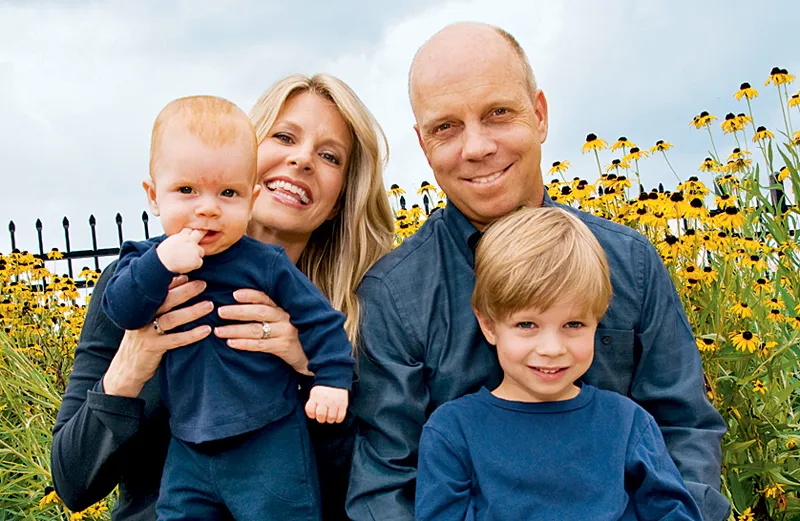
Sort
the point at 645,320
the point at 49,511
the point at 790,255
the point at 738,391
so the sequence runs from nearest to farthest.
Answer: the point at 645,320 → the point at 738,391 → the point at 49,511 → the point at 790,255

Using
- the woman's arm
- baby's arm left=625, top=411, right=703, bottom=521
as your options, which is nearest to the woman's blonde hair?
the woman's arm

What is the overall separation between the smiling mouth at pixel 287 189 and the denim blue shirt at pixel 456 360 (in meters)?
0.41

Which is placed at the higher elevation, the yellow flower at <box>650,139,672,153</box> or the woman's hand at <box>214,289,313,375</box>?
the yellow flower at <box>650,139,672,153</box>

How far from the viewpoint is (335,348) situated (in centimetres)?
222

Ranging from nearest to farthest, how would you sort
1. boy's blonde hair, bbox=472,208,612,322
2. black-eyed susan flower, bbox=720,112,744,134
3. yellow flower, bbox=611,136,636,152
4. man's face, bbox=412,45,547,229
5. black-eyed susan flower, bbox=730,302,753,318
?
boy's blonde hair, bbox=472,208,612,322
man's face, bbox=412,45,547,229
black-eyed susan flower, bbox=730,302,753,318
yellow flower, bbox=611,136,636,152
black-eyed susan flower, bbox=720,112,744,134

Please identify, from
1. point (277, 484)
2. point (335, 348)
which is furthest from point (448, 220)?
point (277, 484)

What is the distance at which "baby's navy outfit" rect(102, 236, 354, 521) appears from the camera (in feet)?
7.02

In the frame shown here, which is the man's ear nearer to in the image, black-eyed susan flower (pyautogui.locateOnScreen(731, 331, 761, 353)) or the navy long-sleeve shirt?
the navy long-sleeve shirt

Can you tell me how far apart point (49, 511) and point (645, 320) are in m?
3.37

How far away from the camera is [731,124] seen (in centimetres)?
536

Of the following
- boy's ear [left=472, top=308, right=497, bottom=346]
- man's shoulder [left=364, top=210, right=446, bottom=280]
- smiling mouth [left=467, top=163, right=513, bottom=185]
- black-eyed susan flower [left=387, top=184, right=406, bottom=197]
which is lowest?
boy's ear [left=472, top=308, right=497, bottom=346]

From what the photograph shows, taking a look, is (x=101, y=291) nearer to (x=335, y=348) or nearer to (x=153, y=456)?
(x=153, y=456)

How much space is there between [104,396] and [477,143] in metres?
1.28

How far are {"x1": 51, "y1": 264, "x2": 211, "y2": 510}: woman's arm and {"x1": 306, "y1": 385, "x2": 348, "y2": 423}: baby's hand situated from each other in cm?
34
